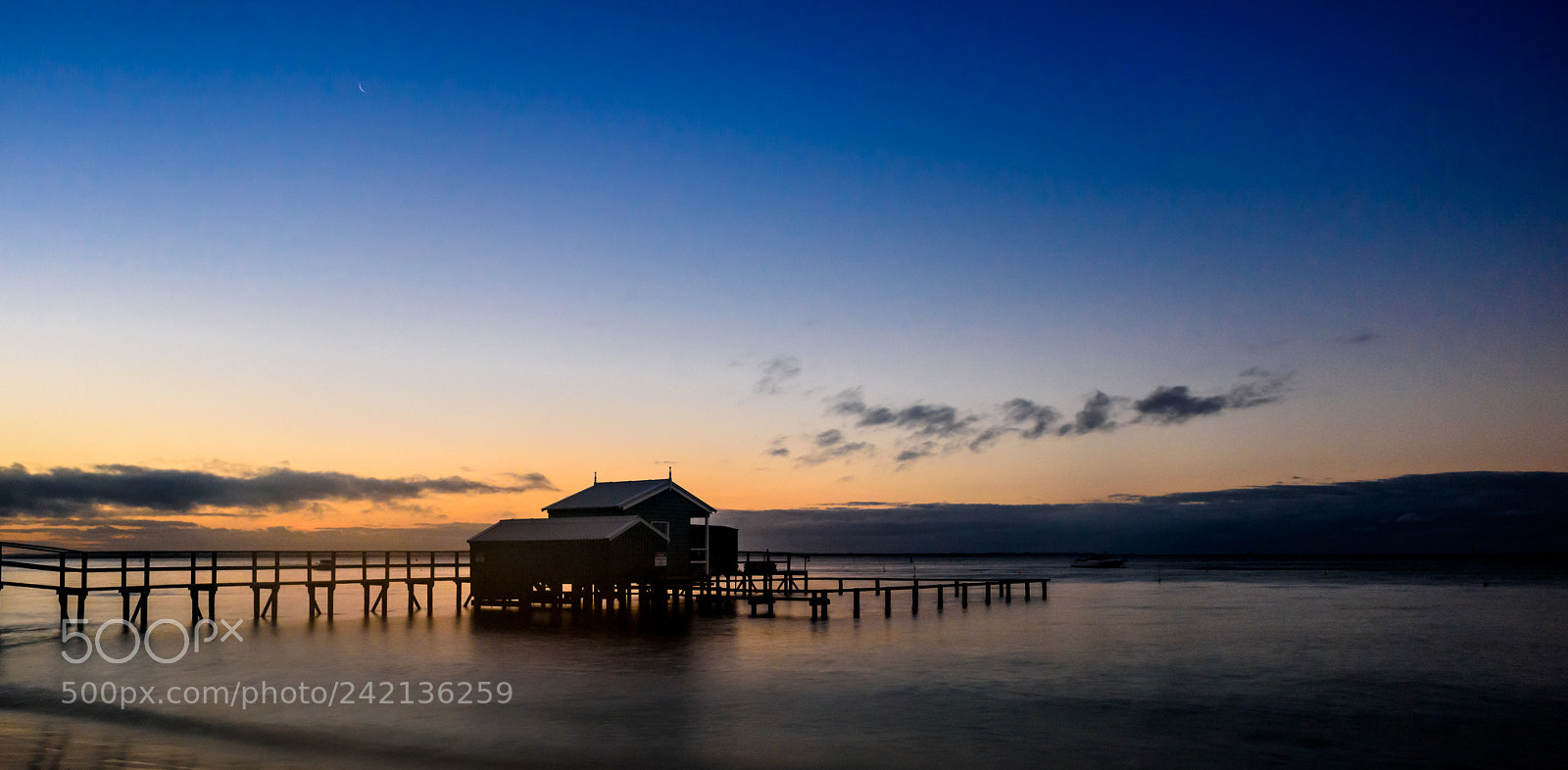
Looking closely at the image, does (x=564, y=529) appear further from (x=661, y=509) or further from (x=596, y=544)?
(x=661, y=509)

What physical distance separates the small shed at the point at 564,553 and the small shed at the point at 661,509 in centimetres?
72

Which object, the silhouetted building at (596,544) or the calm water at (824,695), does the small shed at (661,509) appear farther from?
the calm water at (824,695)

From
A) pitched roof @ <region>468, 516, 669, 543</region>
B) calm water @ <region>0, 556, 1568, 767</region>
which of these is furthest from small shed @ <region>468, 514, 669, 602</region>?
calm water @ <region>0, 556, 1568, 767</region>

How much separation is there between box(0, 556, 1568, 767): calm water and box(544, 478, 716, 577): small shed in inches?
162

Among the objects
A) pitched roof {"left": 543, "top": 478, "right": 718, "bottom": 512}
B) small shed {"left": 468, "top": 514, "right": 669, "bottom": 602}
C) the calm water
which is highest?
pitched roof {"left": 543, "top": 478, "right": 718, "bottom": 512}

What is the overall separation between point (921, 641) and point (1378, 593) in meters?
48.6

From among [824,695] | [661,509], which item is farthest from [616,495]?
[824,695]

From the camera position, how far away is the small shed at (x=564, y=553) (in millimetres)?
42750

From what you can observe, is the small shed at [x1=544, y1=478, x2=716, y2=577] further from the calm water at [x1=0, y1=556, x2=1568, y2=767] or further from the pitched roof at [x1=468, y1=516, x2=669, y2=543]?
the calm water at [x1=0, y1=556, x2=1568, y2=767]

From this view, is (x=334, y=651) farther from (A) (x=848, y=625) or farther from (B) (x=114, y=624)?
(A) (x=848, y=625)

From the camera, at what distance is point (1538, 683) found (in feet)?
87.0

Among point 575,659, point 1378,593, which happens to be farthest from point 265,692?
point 1378,593

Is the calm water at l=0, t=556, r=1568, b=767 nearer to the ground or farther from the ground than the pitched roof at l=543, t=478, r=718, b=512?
nearer to the ground

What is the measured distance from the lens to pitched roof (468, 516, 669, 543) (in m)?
43.0
